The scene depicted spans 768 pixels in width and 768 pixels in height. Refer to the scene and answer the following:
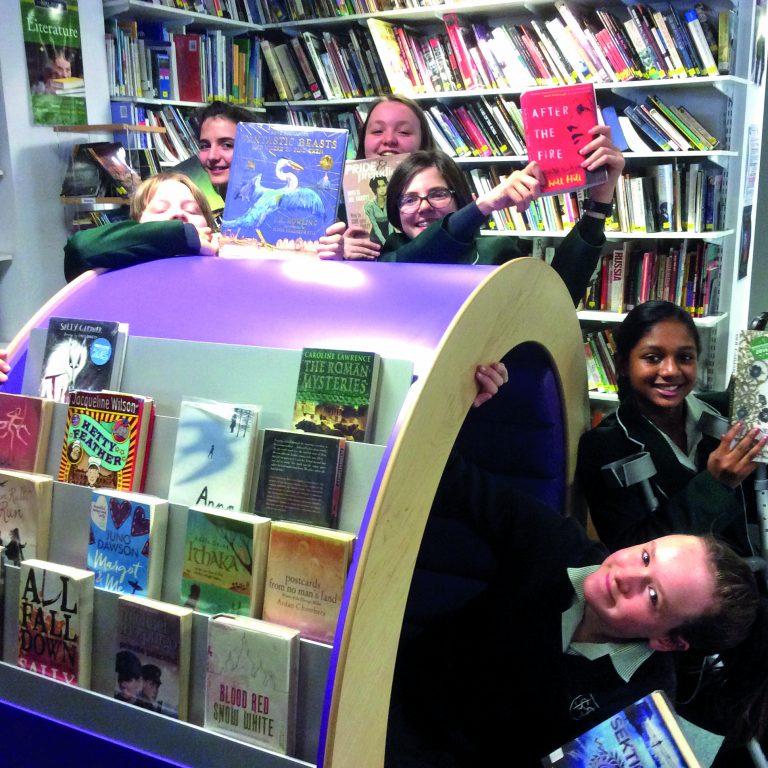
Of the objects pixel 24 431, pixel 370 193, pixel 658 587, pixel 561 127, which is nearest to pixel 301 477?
pixel 24 431

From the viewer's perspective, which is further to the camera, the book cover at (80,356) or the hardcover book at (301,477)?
the book cover at (80,356)

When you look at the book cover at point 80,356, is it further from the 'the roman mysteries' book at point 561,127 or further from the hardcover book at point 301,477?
the 'the roman mysteries' book at point 561,127

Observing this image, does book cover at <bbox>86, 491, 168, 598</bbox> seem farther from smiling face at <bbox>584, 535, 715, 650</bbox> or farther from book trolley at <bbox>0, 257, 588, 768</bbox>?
smiling face at <bbox>584, 535, 715, 650</bbox>

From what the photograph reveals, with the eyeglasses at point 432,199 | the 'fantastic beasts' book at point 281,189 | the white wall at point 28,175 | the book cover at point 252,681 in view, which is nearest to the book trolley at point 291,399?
the book cover at point 252,681

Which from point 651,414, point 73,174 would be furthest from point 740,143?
point 73,174

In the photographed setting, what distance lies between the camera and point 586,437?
6.00 feet

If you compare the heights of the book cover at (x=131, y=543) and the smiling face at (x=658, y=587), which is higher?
the book cover at (x=131, y=543)

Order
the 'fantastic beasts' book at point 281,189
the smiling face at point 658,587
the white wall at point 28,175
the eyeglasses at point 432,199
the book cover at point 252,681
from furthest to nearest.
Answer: the white wall at point 28,175, the eyeglasses at point 432,199, the 'fantastic beasts' book at point 281,189, the smiling face at point 658,587, the book cover at point 252,681

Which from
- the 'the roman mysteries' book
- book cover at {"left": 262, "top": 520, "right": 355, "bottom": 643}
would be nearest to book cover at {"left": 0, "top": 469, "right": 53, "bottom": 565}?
book cover at {"left": 262, "top": 520, "right": 355, "bottom": 643}

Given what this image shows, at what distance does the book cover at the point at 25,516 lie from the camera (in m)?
1.24

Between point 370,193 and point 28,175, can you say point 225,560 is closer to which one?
point 370,193

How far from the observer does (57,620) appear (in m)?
1.17

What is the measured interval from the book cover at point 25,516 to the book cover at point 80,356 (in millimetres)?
151

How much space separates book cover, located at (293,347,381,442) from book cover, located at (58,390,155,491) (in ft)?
0.79
